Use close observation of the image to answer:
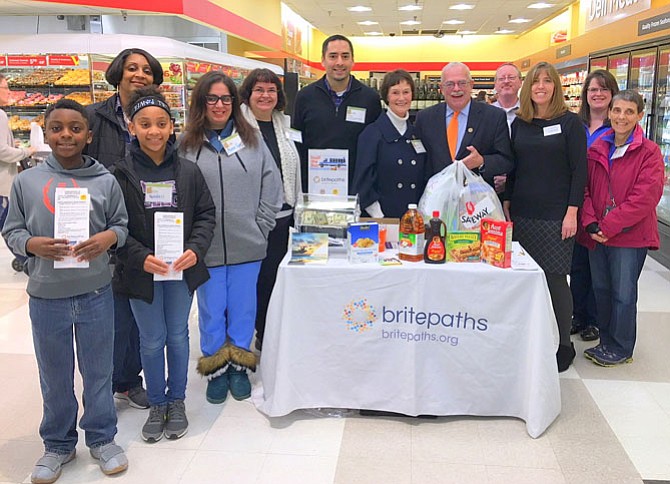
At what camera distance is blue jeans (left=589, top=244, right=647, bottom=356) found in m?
3.34

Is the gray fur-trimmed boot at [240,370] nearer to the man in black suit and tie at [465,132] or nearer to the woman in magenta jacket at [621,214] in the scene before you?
the man in black suit and tie at [465,132]

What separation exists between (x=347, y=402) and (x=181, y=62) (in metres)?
5.93

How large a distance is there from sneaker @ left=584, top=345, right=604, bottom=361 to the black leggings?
34 centimetres

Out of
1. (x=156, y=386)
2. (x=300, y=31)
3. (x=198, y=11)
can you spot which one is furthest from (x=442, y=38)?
(x=156, y=386)

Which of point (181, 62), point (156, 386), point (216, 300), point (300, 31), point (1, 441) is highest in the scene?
point (300, 31)

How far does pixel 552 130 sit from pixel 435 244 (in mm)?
1020

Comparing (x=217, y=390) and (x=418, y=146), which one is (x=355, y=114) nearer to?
(x=418, y=146)

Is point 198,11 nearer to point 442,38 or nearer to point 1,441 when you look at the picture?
point 1,441

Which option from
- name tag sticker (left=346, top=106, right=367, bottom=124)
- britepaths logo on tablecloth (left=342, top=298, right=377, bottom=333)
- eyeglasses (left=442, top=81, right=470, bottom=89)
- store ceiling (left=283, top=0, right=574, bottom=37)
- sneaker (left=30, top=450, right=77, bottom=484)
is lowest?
sneaker (left=30, top=450, right=77, bottom=484)

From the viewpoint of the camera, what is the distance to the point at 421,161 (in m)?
3.23

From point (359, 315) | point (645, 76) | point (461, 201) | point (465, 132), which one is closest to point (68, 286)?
point (359, 315)

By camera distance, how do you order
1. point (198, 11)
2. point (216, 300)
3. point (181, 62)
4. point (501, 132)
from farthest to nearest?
point (198, 11)
point (181, 62)
point (501, 132)
point (216, 300)

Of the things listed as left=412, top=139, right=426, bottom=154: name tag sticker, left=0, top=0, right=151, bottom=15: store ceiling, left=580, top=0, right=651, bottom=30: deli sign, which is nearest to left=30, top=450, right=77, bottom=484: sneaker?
left=412, top=139, right=426, bottom=154: name tag sticker

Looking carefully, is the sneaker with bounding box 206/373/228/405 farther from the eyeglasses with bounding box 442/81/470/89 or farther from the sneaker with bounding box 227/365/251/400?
the eyeglasses with bounding box 442/81/470/89
